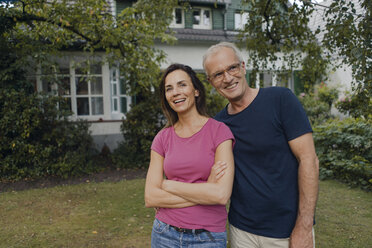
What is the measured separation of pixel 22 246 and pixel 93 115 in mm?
7497

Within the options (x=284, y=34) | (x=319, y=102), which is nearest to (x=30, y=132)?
(x=284, y=34)

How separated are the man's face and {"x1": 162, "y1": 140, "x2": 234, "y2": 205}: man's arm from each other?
0.34 meters

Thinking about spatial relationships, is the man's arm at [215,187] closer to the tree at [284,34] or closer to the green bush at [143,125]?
the tree at [284,34]

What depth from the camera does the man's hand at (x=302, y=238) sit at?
1.89 m

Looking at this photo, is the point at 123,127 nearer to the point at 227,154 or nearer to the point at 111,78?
the point at 111,78

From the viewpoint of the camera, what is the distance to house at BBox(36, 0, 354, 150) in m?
10.8

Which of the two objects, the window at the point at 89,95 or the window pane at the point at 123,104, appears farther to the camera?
the window pane at the point at 123,104

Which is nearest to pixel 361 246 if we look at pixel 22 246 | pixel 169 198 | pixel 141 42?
pixel 169 198

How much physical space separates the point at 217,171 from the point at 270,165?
34 cm

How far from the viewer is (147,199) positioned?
6.90 ft

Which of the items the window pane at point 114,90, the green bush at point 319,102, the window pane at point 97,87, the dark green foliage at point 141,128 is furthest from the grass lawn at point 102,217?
the green bush at point 319,102

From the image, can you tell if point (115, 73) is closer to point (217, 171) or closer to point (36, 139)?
point (36, 139)

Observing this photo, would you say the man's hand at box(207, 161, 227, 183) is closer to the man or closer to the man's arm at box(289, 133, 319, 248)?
the man

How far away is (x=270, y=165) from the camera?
1966mm
